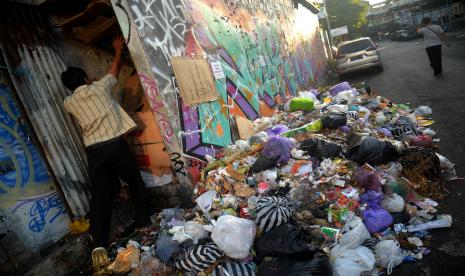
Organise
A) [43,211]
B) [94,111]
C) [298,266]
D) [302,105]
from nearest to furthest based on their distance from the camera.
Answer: [298,266]
[43,211]
[94,111]
[302,105]

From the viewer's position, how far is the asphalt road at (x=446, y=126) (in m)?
2.25

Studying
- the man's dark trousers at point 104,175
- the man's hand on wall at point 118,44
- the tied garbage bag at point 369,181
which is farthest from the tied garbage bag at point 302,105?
the man's dark trousers at point 104,175

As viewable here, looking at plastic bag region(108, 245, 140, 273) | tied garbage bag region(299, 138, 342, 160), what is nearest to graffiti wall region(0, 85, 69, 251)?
plastic bag region(108, 245, 140, 273)

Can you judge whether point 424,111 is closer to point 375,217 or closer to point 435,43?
point 375,217

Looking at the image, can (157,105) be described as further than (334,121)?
No

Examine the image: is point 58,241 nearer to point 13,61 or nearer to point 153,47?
point 13,61

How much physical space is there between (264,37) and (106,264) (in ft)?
21.4

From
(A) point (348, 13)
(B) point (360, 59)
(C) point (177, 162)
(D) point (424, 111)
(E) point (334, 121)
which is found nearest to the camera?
(C) point (177, 162)

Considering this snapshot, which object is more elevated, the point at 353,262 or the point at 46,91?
the point at 46,91

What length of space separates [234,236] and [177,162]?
60.3 inches

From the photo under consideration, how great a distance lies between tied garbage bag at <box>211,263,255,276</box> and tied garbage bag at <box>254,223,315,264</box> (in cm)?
17

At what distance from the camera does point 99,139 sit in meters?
3.28

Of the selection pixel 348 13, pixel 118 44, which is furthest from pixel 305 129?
pixel 348 13

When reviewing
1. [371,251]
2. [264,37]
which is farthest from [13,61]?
[264,37]
